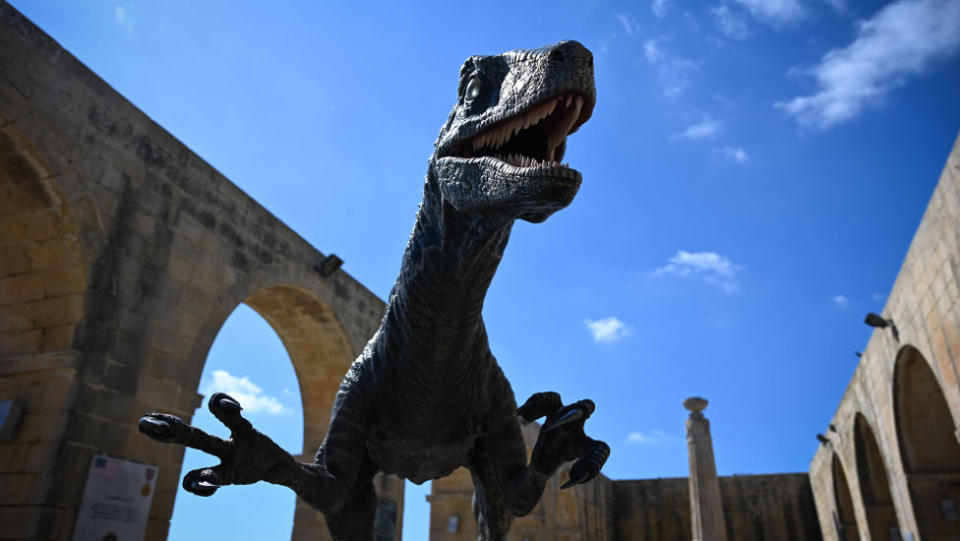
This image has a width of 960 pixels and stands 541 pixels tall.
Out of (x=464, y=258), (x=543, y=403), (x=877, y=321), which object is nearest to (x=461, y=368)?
(x=543, y=403)

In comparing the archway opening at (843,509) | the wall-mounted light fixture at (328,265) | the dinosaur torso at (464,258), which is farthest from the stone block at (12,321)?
the archway opening at (843,509)

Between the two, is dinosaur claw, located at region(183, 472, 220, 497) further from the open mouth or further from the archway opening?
the archway opening

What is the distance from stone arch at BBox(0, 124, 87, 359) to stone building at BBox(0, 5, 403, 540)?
0.01m

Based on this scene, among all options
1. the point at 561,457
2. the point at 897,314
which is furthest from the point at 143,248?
the point at 897,314

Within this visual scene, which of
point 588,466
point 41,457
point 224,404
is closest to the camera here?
point 224,404

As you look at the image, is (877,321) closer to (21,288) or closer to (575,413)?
(575,413)

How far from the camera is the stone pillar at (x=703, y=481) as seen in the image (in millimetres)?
14445

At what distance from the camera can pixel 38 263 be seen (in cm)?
559

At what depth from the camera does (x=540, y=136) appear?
1841mm

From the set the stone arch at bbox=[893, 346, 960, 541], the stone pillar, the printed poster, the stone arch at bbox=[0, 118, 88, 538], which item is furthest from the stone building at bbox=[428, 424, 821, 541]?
the stone arch at bbox=[0, 118, 88, 538]

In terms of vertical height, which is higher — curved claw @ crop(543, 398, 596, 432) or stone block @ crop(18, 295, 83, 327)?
→ stone block @ crop(18, 295, 83, 327)

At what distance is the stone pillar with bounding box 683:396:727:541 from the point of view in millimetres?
14445

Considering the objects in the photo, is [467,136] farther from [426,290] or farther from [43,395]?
[43,395]

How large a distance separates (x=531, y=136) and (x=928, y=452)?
430 inches
